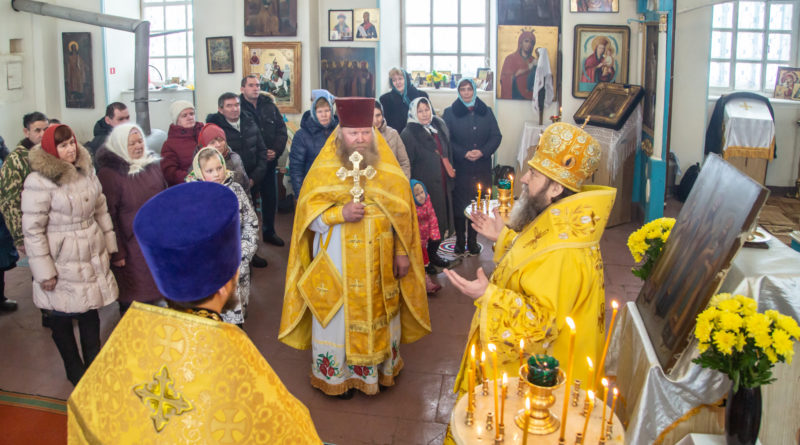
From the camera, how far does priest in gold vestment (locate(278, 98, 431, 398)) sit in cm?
404

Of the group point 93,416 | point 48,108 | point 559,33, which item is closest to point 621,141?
point 559,33

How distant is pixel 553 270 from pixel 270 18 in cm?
863

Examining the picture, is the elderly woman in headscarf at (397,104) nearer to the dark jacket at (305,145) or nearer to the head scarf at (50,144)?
the dark jacket at (305,145)

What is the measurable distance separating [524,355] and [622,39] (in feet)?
22.8

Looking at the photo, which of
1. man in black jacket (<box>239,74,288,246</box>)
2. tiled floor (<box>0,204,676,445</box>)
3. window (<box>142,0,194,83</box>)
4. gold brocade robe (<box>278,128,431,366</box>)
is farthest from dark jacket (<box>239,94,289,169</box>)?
window (<box>142,0,194,83</box>)

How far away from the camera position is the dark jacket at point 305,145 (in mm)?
6488

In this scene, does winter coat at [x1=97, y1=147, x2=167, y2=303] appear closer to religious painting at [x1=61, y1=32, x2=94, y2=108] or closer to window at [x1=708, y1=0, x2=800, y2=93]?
religious painting at [x1=61, y1=32, x2=94, y2=108]

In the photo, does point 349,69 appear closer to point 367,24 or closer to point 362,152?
point 367,24

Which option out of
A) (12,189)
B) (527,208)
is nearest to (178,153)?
(12,189)

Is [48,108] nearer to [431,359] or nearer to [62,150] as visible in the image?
[62,150]

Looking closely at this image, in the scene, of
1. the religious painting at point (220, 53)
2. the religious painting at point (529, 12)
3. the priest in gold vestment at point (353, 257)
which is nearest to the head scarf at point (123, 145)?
the priest in gold vestment at point (353, 257)

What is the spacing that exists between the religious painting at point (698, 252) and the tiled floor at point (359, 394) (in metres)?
1.63

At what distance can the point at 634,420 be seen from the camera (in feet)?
8.68

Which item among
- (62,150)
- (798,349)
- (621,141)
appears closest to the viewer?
(798,349)
